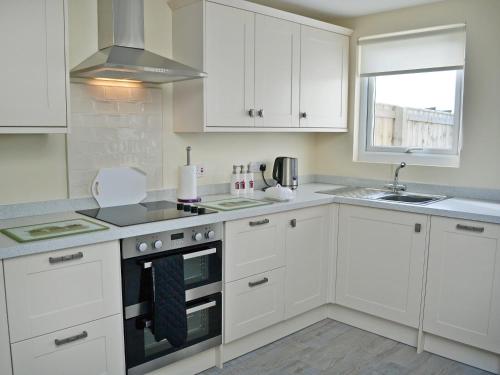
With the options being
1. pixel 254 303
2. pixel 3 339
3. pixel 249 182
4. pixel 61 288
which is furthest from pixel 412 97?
pixel 3 339

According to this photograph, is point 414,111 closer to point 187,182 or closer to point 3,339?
point 187,182

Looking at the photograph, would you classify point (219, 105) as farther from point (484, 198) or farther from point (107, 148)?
point (484, 198)

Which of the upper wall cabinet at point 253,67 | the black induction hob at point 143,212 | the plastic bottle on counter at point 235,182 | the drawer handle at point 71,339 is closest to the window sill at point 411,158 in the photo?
the upper wall cabinet at point 253,67

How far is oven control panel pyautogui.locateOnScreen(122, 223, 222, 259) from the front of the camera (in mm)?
2271

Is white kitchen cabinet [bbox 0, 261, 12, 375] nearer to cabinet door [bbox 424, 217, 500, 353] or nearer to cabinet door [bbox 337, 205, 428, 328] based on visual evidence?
cabinet door [bbox 337, 205, 428, 328]

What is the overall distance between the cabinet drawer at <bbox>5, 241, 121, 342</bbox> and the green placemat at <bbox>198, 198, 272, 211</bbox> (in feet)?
2.45

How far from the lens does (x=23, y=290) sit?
1.95 m

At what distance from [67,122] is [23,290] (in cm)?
79

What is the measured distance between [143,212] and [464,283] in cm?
186

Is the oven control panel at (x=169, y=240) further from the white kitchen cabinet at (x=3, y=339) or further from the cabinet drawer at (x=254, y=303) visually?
the white kitchen cabinet at (x=3, y=339)

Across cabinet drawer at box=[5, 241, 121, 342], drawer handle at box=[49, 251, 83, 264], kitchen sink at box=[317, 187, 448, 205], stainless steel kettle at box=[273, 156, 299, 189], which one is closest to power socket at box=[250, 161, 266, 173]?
stainless steel kettle at box=[273, 156, 299, 189]

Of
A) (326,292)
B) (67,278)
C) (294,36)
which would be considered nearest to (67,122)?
(67,278)

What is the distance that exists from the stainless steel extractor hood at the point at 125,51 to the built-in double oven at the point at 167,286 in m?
0.82

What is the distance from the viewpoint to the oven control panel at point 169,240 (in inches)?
89.4
